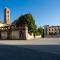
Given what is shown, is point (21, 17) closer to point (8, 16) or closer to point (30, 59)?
point (8, 16)

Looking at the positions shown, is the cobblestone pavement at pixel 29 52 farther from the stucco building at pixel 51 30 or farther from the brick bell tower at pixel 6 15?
the stucco building at pixel 51 30

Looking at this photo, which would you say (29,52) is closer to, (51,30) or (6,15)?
(6,15)

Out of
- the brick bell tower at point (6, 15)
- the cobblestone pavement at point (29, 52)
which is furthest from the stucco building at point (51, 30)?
the cobblestone pavement at point (29, 52)

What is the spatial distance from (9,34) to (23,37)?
385 cm

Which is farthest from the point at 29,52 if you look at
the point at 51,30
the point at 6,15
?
the point at 51,30

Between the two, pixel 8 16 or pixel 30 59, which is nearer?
pixel 30 59

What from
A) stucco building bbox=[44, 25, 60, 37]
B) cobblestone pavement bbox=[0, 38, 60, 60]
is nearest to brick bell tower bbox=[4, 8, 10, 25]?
stucco building bbox=[44, 25, 60, 37]

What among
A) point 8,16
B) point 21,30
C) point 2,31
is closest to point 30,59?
point 21,30

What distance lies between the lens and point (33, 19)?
6347cm

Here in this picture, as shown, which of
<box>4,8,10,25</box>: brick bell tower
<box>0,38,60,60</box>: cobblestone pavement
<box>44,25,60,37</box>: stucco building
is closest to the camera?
<box>0,38,60,60</box>: cobblestone pavement

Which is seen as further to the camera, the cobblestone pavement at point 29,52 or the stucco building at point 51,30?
the stucco building at point 51,30

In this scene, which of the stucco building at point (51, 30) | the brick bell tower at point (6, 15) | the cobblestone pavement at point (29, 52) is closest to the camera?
the cobblestone pavement at point (29, 52)

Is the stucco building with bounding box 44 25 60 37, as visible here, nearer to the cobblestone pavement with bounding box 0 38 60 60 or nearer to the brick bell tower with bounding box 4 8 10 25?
the brick bell tower with bounding box 4 8 10 25

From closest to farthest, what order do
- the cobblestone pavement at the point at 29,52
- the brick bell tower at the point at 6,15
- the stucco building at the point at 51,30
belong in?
the cobblestone pavement at the point at 29,52 < the brick bell tower at the point at 6,15 < the stucco building at the point at 51,30
